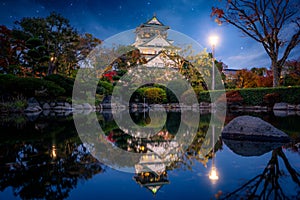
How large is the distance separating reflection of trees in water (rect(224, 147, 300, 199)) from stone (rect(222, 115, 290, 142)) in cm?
115

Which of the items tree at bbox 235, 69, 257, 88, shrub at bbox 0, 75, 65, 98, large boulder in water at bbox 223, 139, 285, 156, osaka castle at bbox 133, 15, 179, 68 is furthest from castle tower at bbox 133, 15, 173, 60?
large boulder in water at bbox 223, 139, 285, 156

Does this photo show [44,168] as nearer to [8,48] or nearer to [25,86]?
[25,86]

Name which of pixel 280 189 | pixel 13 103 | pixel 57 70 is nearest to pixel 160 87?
pixel 57 70

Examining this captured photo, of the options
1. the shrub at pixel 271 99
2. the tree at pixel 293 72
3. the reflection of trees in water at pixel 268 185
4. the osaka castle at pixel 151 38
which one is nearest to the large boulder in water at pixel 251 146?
the reflection of trees in water at pixel 268 185

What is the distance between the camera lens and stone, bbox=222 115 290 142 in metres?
3.06

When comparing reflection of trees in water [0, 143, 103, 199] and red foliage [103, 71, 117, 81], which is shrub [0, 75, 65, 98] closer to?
red foliage [103, 71, 117, 81]

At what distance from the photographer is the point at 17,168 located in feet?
6.46

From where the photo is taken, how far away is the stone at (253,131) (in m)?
3.06

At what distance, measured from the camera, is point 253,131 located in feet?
10.4

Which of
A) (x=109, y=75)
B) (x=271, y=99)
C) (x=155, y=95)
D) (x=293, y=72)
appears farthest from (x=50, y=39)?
(x=293, y=72)

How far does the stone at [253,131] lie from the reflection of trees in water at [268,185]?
45.5 inches

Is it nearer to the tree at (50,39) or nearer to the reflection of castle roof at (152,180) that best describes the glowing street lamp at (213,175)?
the reflection of castle roof at (152,180)

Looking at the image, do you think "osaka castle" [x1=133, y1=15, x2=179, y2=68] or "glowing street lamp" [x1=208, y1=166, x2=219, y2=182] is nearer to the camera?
"glowing street lamp" [x1=208, y1=166, x2=219, y2=182]

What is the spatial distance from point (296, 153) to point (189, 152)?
3.59ft
